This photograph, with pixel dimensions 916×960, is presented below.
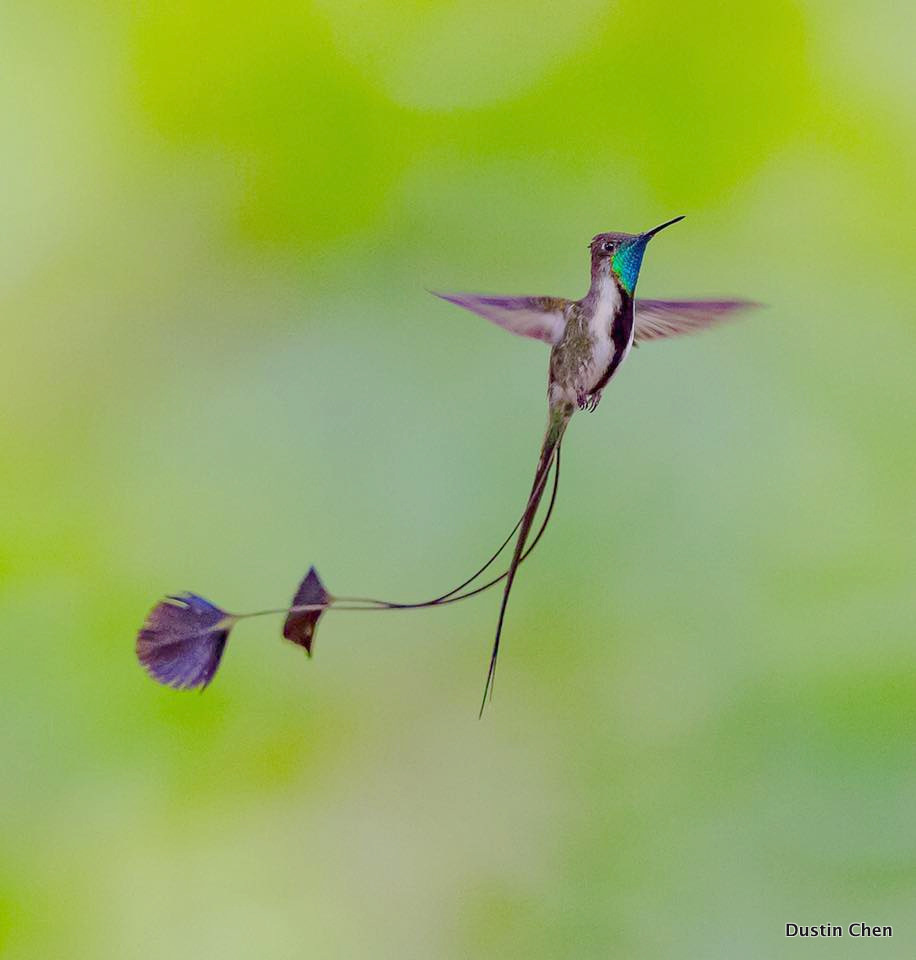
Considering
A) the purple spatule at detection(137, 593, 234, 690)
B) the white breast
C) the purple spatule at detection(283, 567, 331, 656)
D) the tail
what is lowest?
the purple spatule at detection(137, 593, 234, 690)

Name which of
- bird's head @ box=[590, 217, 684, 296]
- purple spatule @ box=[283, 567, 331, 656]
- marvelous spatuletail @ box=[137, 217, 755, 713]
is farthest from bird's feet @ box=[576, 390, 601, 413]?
purple spatule @ box=[283, 567, 331, 656]

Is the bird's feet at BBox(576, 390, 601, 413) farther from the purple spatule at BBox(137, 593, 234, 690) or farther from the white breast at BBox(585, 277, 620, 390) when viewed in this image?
the purple spatule at BBox(137, 593, 234, 690)

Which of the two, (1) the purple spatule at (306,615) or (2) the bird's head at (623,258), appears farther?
(1) the purple spatule at (306,615)

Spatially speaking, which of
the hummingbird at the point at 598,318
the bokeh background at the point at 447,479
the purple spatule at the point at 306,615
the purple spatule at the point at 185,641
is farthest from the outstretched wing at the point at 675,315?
the purple spatule at the point at 185,641

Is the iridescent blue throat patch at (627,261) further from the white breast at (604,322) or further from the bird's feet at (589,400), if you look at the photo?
the bird's feet at (589,400)

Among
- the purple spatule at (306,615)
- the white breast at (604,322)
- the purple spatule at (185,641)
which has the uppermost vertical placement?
the white breast at (604,322)

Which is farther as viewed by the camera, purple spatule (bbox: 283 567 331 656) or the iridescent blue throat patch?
purple spatule (bbox: 283 567 331 656)

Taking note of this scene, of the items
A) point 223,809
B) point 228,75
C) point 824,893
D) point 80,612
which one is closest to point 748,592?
point 824,893

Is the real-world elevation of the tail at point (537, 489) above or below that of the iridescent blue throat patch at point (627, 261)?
below
